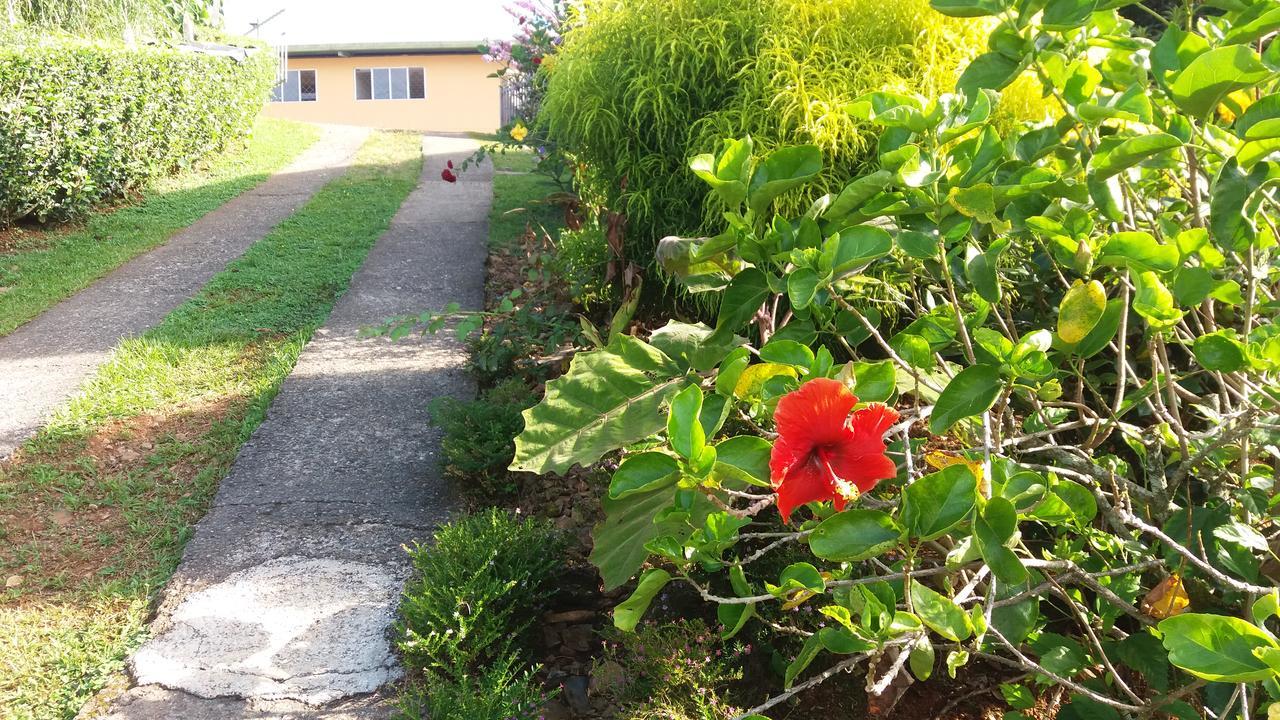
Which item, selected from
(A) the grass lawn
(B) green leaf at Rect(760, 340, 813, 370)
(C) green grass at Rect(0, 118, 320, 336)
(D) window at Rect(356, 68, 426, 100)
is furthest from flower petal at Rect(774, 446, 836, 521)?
(D) window at Rect(356, 68, 426, 100)

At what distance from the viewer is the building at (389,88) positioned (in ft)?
80.0

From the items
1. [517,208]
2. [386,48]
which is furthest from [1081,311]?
[386,48]

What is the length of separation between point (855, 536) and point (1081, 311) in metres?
0.46

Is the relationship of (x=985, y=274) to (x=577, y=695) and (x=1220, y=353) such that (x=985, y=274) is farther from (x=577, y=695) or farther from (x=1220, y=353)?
(x=577, y=695)

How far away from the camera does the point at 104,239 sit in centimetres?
704

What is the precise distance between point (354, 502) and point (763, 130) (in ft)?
6.07

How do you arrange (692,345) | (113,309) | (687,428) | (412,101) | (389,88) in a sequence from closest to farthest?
(687,428)
(692,345)
(113,309)
(412,101)
(389,88)

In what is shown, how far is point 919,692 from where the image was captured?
210cm

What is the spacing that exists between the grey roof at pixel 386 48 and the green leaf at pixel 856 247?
24.2 meters

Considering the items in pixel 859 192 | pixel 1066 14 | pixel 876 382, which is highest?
pixel 1066 14

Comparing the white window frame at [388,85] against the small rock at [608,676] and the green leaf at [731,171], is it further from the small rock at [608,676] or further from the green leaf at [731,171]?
the green leaf at [731,171]

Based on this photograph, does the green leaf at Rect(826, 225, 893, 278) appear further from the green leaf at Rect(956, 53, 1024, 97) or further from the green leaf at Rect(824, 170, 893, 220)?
the green leaf at Rect(956, 53, 1024, 97)

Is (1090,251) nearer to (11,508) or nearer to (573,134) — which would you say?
(573,134)

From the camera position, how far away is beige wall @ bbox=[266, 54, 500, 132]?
24641mm
